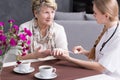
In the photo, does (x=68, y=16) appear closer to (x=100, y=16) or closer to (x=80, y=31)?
(x=80, y=31)

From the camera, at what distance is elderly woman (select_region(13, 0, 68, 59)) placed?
232 centimetres

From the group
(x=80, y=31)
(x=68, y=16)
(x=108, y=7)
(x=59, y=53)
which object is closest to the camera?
(x=108, y=7)

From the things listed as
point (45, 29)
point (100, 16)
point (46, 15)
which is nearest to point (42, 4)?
point (46, 15)

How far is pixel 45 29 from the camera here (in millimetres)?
2400

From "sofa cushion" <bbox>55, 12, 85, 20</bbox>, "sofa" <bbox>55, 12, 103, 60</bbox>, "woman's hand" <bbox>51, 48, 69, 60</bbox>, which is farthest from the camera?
"sofa cushion" <bbox>55, 12, 85, 20</bbox>

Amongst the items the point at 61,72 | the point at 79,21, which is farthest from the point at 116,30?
the point at 79,21

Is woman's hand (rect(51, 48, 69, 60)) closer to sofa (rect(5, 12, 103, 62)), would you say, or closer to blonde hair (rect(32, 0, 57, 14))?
blonde hair (rect(32, 0, 57, 14))

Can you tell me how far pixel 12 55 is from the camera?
2.15 m

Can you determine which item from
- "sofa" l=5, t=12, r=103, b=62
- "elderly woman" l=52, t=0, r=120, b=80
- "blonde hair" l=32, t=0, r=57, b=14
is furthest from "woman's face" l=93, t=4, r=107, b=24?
"sofa" l=5, t=12, r=103, b=62

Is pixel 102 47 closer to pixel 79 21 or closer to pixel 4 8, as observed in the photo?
pixel 79 21

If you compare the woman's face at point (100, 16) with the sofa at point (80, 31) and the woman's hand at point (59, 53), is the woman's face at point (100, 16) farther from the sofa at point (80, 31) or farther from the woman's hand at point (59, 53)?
the sofa at point (80, 31)

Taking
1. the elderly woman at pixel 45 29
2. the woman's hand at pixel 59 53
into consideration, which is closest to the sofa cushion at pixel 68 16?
the elderly woman at pixel 45 29

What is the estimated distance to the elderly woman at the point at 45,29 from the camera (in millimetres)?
2316

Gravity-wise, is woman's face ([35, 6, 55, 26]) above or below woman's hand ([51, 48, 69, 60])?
above
